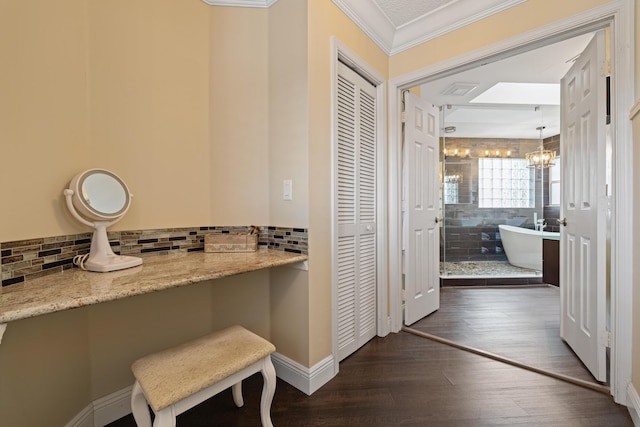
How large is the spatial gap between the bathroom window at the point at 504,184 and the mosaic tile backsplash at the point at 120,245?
189 inches

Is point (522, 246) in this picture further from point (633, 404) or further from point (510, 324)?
point (633, 404)

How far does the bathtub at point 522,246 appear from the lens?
4.41 m

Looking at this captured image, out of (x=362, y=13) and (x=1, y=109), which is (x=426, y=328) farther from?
(x=1, y=109)

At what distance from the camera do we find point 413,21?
2.04 metres

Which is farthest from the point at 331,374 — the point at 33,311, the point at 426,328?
the point at 33,311

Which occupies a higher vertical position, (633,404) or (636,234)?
(636,234)

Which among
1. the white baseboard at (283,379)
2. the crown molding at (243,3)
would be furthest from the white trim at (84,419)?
the crown molding at (243,3)

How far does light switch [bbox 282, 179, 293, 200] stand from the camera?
5.25 feet

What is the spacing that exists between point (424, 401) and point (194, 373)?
4.08ft

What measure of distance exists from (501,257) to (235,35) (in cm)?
540

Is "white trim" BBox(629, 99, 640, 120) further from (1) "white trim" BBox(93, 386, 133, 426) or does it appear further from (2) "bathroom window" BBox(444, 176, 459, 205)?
(2) "bathroom window" BBox(444, 176, 459, 205)

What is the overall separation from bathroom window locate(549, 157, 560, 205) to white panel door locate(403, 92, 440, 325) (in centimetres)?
386

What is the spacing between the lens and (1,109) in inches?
37.1

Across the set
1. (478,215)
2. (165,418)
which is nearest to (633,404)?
(165,418)
